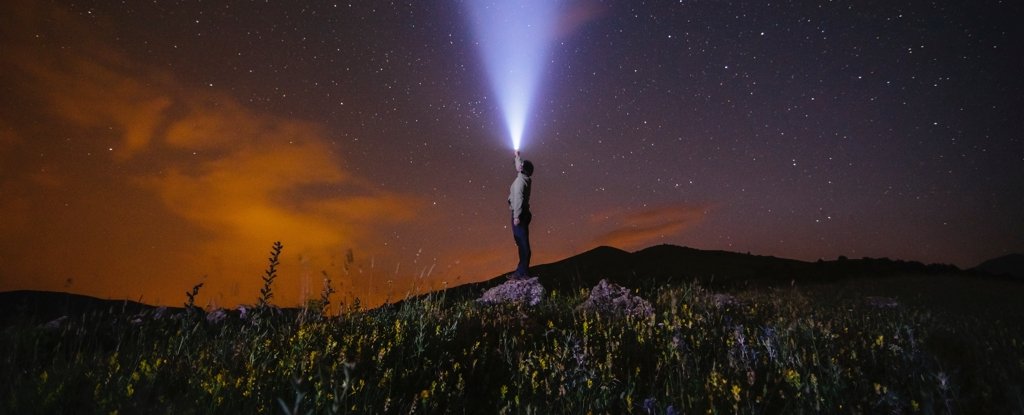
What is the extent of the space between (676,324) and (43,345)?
16.6ft

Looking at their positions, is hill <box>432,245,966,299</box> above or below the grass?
above

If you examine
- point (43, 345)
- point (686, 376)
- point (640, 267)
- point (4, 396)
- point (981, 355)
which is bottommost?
point (981, 355)

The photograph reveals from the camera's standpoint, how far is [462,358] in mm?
3684

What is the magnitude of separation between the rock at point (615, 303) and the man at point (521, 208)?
3.26 m

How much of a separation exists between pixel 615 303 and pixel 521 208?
14.1 feet

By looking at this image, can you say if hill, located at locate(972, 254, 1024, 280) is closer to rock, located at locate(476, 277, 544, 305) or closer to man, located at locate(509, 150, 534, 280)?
man, located at locate(509, 150, 534, 280)

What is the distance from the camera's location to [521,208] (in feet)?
33.2

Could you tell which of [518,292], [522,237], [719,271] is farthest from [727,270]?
[518,292]

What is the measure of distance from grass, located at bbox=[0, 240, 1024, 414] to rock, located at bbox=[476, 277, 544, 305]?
170 cm

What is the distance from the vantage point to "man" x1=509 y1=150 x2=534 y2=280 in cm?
1009

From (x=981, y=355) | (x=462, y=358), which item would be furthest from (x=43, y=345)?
(x=981, y=355)

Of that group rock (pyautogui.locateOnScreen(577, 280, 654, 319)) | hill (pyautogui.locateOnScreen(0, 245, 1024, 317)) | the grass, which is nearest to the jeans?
hill (pyautogui.locateOnScreen(0, 245, 1024, 317))

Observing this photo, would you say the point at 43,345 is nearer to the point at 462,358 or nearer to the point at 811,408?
the point at 462,358

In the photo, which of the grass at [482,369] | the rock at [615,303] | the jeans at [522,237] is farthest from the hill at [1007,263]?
the grass at [482,369]
